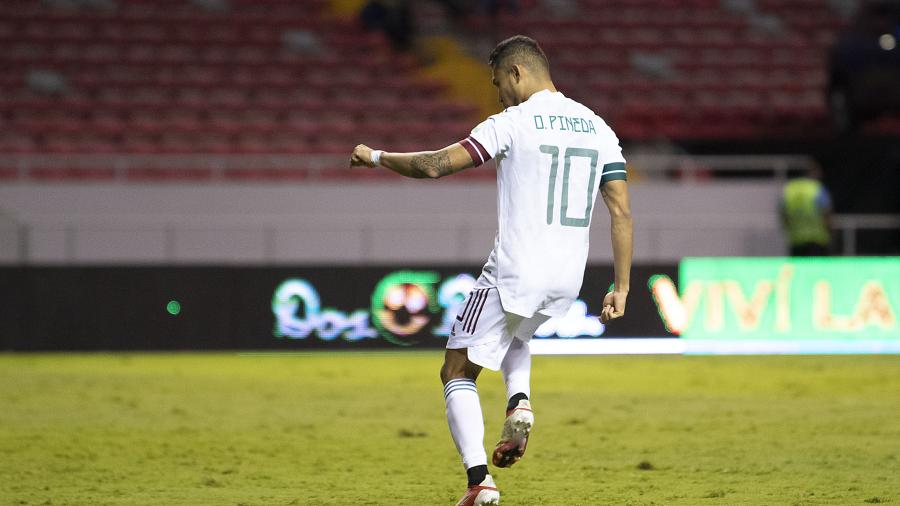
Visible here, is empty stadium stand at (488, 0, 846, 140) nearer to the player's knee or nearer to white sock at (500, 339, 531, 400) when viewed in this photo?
white sock at (500, 339, 531, 400)

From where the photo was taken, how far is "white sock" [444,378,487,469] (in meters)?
5.92

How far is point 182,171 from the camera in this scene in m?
20.0

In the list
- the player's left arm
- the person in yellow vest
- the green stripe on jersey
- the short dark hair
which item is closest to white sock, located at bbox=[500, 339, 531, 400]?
the green stripe on jersey

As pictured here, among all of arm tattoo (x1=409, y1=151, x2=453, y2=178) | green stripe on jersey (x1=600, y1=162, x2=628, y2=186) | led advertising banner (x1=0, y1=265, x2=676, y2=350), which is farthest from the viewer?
led advertising banner (x1=0, y1=265, x2=676, y2=350)

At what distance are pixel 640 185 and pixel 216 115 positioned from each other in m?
6.78

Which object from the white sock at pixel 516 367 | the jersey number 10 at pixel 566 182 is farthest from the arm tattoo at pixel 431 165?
the white sock at pixel 516 367

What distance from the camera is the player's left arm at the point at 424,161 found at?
569 centimetres

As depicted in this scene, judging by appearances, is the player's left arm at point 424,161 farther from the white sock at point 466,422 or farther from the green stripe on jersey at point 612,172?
the white sock at point 466,422

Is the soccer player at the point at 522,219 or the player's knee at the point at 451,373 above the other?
the soccer player at the point at 522,219

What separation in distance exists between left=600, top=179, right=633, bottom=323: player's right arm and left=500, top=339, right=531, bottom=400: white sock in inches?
18.3

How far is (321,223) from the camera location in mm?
18562

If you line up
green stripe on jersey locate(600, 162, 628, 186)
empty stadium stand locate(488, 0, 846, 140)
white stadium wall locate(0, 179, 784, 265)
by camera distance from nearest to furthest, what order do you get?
green stripe on jersey locate(600, 162, 628, 186), white stadium wall locate(0, 179, 784, 265), empty stadium stand locate(488, 0, 846, 140)

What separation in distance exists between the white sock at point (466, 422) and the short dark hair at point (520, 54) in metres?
1.42

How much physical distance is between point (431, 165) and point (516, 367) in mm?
1123
